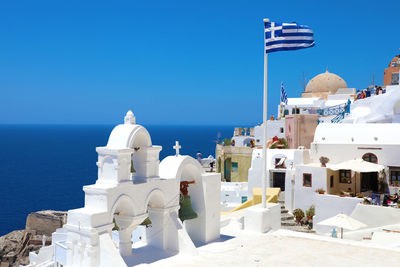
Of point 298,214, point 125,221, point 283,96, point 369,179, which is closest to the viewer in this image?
point 125,221

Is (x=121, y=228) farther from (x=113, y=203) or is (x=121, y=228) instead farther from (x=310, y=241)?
(x=310, y=241)

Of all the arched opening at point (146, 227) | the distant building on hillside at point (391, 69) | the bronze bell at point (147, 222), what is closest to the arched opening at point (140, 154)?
the arched opening at point (146, 227)

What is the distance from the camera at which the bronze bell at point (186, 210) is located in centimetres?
1510

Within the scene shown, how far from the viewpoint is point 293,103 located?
50.3 meters

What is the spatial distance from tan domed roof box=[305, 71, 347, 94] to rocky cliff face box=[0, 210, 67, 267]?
→ 34.5 metres

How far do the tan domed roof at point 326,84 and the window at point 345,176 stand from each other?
98.2 ft

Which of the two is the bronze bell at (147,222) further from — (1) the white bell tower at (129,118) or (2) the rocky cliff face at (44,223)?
(2) the rocky cliff face at (44,223)

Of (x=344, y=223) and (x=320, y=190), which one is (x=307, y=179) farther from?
(x=344, y=223)

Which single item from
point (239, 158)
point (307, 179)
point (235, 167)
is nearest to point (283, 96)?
point (239, 158)

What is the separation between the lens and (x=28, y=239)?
3756cm

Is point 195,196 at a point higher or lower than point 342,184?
higher

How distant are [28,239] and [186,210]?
27385mm

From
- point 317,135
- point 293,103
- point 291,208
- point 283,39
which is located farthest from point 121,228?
point 293,103

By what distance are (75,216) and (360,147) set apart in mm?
20285
